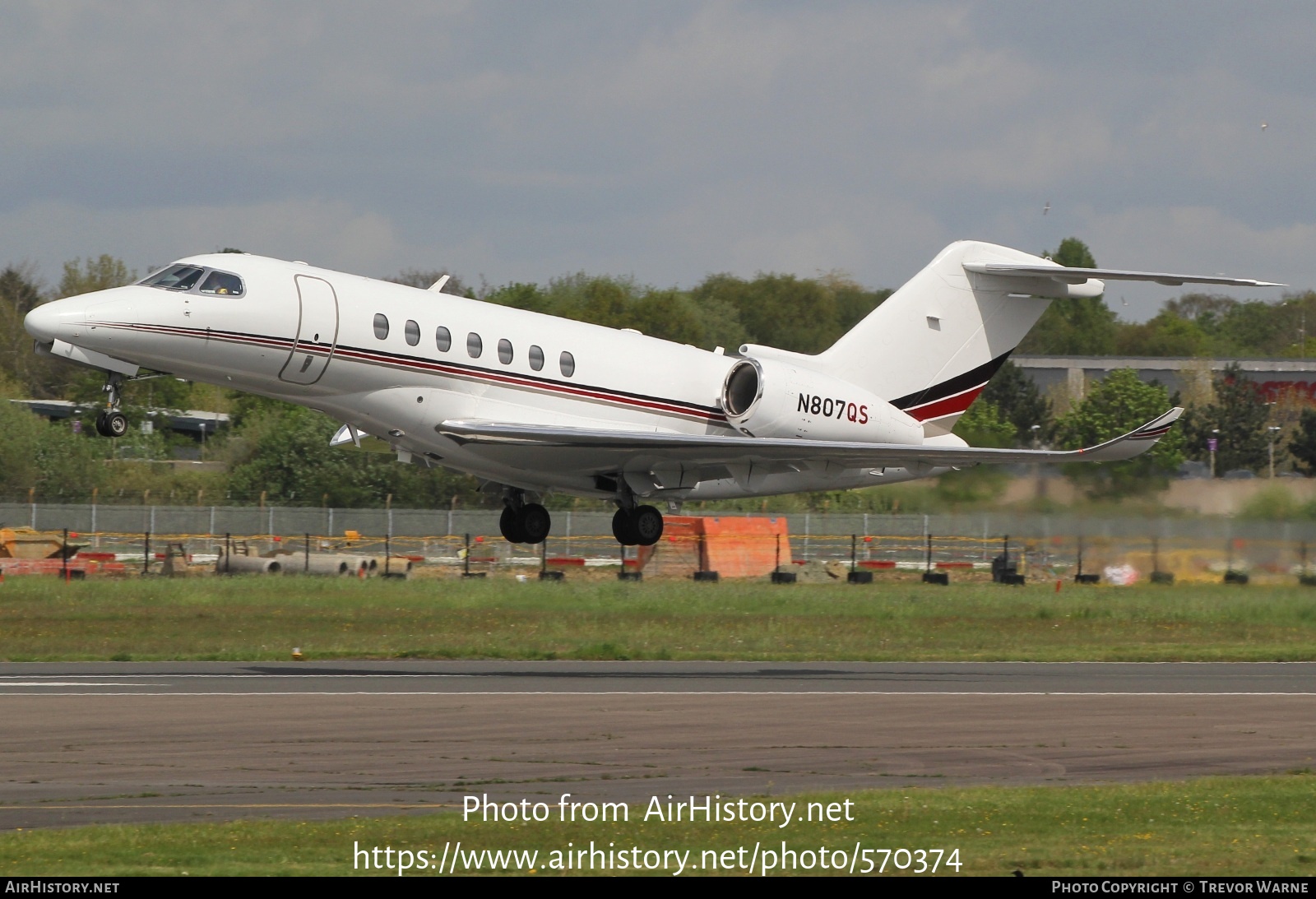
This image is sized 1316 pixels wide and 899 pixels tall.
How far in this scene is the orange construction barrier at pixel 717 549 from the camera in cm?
4394

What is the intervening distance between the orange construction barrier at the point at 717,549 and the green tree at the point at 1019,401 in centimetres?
1685

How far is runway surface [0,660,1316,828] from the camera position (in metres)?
12.4

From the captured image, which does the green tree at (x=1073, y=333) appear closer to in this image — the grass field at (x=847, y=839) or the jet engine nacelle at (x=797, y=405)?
the jet engine nacelle at (x=797, y=405)

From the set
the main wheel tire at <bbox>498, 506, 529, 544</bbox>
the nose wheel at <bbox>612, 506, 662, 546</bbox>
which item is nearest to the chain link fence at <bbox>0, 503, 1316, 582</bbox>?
the main wheel tire at <bbox>498, 506, 529, 544</bbox>

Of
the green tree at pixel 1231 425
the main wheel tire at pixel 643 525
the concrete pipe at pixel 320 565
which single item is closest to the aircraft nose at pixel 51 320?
the main wheel tire at pixel 643 525

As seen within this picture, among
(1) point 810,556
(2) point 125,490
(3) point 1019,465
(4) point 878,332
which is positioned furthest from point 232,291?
(2) point 125,490

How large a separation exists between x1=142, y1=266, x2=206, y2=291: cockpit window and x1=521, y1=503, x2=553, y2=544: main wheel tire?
690cm

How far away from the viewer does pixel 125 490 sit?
53625 millimetres

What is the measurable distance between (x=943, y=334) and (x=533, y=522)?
25.6ft

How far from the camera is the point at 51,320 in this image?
19.1 meters

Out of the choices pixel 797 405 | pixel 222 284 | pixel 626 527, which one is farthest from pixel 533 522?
pixel 222 284

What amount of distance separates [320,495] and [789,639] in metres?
26.6

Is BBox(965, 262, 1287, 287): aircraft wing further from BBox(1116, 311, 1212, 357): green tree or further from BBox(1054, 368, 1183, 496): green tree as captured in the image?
BBox(1116, 311, 1212, 357): green tree
